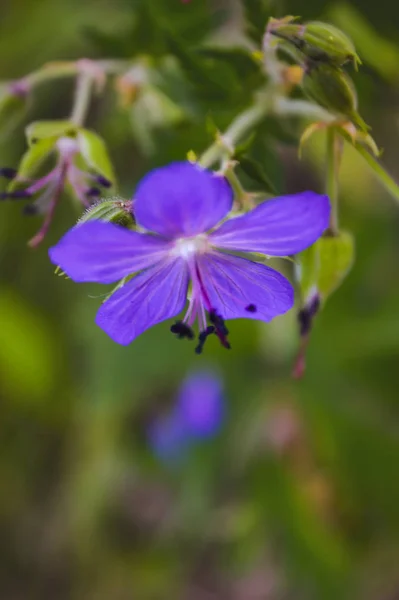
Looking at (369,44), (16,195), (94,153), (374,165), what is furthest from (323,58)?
(369,44)

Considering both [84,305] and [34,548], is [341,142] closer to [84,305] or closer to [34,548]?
[84,305]

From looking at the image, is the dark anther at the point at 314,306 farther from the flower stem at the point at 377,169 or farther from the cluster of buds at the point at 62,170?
the cluster of buds at the point at 62,170

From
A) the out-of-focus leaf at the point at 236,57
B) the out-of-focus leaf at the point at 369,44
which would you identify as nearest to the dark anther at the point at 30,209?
the out-of-focus leaf at the point at 236,57

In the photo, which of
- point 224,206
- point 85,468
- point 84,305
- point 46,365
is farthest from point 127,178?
point 224,206

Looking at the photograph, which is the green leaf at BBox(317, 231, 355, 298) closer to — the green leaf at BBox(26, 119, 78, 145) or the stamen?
the stamen

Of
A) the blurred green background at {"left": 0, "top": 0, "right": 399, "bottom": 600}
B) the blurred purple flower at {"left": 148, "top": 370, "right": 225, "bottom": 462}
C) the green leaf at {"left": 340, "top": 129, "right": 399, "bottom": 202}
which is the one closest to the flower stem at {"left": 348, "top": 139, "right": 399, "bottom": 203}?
the green leaf at {"left": 340, "top": 129, "right": 399, "bottom": 202}

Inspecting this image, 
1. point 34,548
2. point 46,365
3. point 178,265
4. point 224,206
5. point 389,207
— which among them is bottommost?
point 34,548
